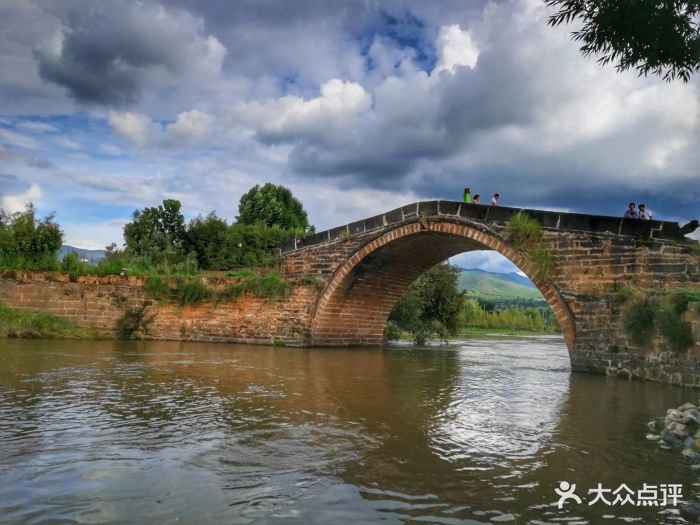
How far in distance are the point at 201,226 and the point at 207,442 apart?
980 inches

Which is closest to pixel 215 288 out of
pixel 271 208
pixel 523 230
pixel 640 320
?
pixel 523 230

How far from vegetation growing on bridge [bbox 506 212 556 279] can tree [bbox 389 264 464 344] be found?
879cm

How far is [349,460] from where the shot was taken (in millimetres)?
4562

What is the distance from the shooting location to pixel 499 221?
13805 mm

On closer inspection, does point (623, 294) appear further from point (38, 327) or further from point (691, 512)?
point (38, 327)

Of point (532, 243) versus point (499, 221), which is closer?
point (532, 243)

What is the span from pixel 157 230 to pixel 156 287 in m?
14.4

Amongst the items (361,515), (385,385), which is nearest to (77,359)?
(385,385)

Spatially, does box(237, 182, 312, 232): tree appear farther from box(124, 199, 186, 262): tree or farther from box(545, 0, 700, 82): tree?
box(545, 0, 700, 82): tree

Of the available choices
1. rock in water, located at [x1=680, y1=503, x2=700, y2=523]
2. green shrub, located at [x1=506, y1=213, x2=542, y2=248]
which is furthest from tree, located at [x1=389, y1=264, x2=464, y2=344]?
rock in water, located at [x1=680, y1=503, x2=700, y2=523]

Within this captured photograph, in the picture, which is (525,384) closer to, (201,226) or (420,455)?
(420,455)

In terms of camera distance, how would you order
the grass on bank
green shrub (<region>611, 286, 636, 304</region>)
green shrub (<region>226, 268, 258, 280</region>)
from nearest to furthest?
green shrub (<region>611, 286, 636, 304</region>)
the grass on bank
green shrub (<region>226, 268, 258, 280</region>)

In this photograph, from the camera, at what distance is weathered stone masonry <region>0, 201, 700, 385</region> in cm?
1141

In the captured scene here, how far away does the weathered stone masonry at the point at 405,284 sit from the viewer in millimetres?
11406
